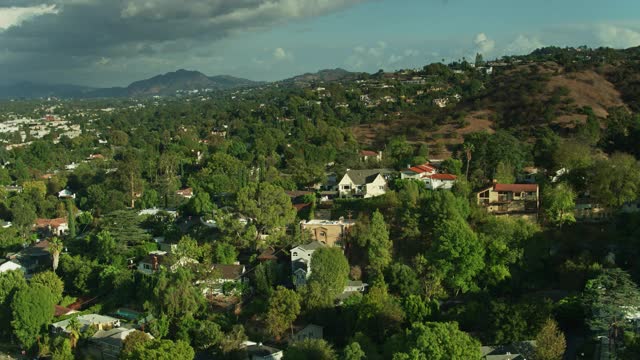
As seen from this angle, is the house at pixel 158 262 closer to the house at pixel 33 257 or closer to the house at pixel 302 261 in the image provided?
the house at pixel 302 261

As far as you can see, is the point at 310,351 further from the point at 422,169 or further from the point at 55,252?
the point at 422,169

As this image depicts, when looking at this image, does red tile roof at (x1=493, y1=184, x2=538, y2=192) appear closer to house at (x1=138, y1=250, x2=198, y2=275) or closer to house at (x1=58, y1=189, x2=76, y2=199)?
house at (x1=138, y1=250, x2=198, y2=275)

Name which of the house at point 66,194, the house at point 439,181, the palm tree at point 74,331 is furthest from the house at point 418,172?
the house at point 66,194

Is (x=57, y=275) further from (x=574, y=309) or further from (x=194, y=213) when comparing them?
(x=574, y=309)

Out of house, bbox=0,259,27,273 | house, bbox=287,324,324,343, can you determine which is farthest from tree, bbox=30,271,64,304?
house, bbox=287,324,324,343

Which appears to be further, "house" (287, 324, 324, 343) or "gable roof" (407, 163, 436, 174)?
"gable roof" (407, 163, 436, 174)

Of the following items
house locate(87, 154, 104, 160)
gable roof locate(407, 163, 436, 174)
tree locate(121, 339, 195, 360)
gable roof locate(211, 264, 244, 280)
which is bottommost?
tree locate(121, 339, 195, 360)
